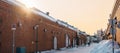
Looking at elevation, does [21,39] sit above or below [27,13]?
below

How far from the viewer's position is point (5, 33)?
26609 millimetres

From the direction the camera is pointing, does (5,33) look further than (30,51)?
No

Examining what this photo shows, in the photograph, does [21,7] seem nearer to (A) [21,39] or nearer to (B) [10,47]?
(A) [21,39]

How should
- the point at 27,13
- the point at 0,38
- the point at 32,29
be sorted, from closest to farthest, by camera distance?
the point at 0,38, the point at 27,13, the point at 32,29

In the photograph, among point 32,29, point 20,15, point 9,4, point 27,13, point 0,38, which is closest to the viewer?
point 0,38

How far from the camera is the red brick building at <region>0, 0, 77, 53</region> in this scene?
26395 millimetres

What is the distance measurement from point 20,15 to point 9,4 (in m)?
3.57

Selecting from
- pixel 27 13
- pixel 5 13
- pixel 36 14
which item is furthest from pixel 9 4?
pixel 36 14

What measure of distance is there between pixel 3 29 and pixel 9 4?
8.45ft

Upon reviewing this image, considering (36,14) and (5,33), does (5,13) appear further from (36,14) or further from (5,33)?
(36,14)

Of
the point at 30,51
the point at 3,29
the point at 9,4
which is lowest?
the point at 30,51

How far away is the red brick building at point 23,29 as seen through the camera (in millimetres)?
26395

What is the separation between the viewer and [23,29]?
32.2m

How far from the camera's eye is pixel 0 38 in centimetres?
2553
